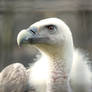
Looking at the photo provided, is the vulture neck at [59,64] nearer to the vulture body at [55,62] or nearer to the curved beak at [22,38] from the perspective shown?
the vulture body at [55,62]

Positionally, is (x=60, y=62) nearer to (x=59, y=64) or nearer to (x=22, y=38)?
(x=59, y=64)

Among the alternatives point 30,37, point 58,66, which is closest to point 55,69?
point 58,66

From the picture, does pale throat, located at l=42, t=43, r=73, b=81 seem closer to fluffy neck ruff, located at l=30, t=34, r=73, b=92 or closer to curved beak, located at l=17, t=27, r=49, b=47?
fluffy neck ruff, located at l=30, t=34, r=73, b=92

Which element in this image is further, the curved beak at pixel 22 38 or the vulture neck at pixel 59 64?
the vulture neck at pixel 59 64

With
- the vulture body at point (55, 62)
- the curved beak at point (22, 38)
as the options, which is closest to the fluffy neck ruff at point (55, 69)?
the vulture body at point (55, 62)

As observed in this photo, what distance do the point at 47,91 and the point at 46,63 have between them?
18 cm

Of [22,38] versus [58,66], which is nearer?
[22,38]

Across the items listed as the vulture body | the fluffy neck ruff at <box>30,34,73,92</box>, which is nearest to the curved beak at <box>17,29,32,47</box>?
the vulture body

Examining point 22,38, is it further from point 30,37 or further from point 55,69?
point 55,69

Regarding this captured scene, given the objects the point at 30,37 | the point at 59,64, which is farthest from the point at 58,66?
the point at 30,37

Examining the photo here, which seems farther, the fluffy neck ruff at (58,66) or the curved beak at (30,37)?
the fluffy neck ruff at (58,66)

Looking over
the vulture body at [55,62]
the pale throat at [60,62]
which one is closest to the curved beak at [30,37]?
the vulture body at [55,62]

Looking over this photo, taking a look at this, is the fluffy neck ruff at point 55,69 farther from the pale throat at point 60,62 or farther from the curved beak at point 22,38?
the curved beak at point 22,38

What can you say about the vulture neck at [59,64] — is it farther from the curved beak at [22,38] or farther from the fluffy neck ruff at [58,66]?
the curved beak at [22,38]
